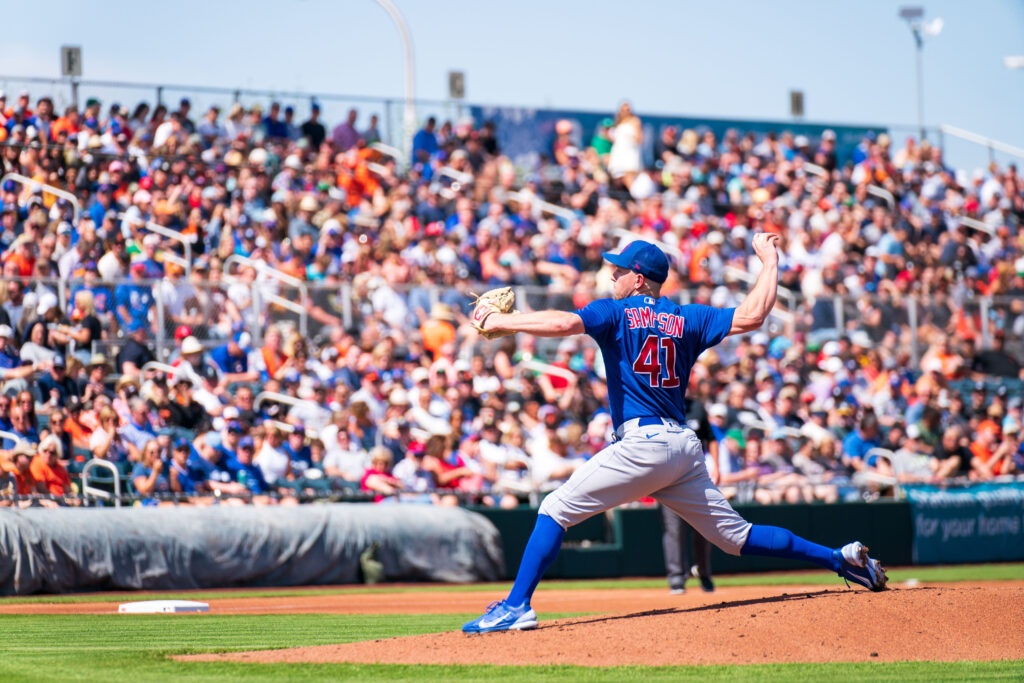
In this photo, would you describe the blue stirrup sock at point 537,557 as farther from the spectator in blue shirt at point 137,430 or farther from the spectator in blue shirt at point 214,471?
the spectator in blue shirt at point 137,430

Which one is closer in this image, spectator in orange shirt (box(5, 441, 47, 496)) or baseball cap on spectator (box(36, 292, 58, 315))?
spectator in orange shirt (box(5, 441, 47, 496))

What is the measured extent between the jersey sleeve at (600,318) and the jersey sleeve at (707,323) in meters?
0.41

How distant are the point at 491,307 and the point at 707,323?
1.14 metres

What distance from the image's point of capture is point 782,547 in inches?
284

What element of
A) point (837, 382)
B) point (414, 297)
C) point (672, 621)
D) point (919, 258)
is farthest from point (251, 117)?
point (672, 621)

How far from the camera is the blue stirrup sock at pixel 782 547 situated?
23.5 feet

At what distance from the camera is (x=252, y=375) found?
16.3 m

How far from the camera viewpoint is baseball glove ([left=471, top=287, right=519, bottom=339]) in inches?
263

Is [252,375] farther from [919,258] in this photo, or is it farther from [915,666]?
[919,258]

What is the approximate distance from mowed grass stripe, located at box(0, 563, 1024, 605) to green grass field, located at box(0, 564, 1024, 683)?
93.7 inches

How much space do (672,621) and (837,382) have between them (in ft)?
46.8

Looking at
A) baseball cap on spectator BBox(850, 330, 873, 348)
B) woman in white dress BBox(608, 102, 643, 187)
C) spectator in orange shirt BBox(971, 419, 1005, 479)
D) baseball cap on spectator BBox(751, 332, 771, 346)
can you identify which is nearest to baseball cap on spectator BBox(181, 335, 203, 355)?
baseball cap on spectator BBox(751, 332, 771, 346)

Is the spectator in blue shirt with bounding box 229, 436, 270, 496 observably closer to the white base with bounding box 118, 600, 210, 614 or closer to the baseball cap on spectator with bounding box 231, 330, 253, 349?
the baseball cap on spectator with bounding box 231, 330, 253, 349

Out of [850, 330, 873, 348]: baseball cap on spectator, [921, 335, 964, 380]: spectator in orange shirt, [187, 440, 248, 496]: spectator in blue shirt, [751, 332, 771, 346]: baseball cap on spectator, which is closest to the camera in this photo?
[187, 440, 248, 496]: spectator in blue shirt
